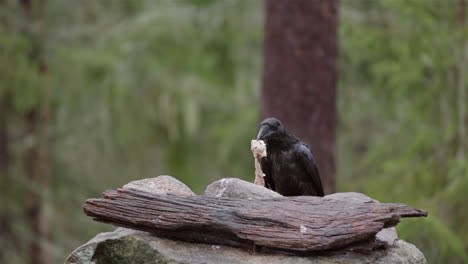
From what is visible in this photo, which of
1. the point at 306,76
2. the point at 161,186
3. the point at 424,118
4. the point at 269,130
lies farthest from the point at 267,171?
the point at 424,118

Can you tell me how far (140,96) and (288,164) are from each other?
7.94 metres

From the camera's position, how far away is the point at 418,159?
9922mm

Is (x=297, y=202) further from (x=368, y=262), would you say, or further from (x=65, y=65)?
(x=65, y=65)

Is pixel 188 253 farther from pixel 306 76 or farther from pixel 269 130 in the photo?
pixel 306 76

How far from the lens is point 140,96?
45.1 ft

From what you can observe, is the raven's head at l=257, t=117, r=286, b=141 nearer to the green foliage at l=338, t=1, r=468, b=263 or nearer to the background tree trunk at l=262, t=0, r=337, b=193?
the green foliage at l=338, t=1, r=468, b=263

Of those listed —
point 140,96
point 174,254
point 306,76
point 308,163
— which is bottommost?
point 140,96

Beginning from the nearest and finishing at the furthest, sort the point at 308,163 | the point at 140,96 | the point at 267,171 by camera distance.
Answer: the point at 308,163, the point at 267,171, the point at 140,96

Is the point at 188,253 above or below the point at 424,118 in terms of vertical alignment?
below

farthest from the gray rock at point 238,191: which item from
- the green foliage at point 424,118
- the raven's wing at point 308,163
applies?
the green foliage at point 424,118

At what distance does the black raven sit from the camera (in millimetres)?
6129

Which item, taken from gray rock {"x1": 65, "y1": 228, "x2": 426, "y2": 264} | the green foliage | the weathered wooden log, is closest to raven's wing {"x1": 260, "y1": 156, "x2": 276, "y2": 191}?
the weathered wooden log

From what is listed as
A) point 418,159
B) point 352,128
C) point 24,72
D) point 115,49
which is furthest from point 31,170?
point 418,159

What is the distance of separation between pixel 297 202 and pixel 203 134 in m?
9.73
